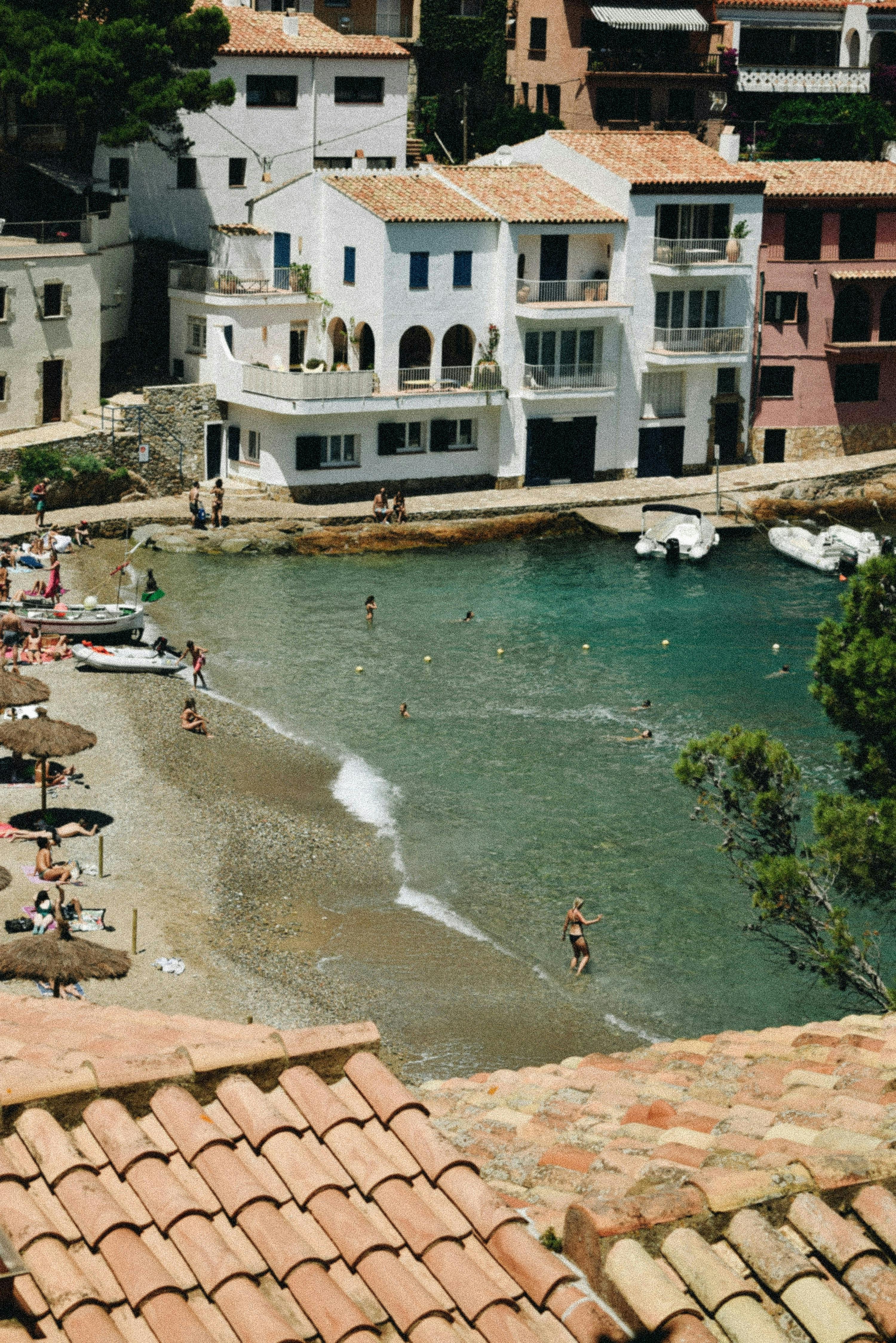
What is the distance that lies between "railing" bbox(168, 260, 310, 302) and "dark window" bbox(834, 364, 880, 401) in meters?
20.1

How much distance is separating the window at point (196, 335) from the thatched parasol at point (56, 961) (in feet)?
133

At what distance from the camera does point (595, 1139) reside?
12.1 meters

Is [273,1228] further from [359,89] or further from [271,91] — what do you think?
[359,89]

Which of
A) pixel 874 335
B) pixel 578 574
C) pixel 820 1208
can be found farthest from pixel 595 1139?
pixel 874 335

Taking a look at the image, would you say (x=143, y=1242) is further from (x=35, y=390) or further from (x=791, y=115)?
(x=791, y=115)

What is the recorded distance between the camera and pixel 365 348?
65.3 metres

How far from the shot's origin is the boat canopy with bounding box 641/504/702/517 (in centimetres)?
6334

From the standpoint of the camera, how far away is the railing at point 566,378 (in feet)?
→ 216

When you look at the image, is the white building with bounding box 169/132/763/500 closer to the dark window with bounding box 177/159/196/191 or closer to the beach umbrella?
the dark window with bounding box 177/159/196/191

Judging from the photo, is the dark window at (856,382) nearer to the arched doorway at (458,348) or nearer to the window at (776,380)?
the window at (776,380)

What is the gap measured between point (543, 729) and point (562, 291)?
86.9ft

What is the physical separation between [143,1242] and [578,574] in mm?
51549

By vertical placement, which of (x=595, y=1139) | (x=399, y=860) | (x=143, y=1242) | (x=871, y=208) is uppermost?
(x=871, y=208)

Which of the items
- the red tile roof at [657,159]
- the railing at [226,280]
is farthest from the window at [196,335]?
the red tile roof at [657,159]
